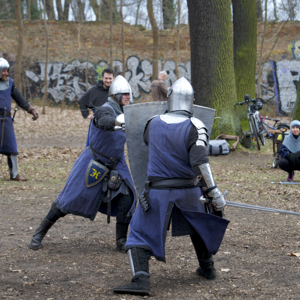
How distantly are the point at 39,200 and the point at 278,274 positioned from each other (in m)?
3.57

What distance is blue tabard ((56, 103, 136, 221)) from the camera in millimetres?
3738

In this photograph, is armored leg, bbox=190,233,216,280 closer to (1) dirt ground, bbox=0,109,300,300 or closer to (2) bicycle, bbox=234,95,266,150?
(1) dirt ground, bbox=0,109,300,300

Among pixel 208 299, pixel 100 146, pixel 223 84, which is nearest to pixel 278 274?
pixel 208 299

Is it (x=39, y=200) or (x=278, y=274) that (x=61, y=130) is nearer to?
(x=39, y=200)

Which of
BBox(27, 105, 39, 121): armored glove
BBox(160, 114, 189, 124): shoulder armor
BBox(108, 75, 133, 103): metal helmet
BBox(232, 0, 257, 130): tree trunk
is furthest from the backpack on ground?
BBox(232, 0, 257, 130): tree trunk

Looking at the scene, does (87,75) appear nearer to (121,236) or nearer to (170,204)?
(121,236)

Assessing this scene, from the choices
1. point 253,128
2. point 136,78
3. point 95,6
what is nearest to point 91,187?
point 253,128

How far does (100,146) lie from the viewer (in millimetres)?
3854

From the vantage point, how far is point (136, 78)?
20.8m

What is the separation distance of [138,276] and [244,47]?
9.25 metres

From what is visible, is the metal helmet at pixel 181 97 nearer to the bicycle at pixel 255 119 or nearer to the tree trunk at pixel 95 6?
the bicycle at pixel 255 119

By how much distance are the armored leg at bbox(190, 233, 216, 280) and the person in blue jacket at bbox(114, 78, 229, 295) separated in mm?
125

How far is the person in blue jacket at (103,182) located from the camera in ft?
12.3

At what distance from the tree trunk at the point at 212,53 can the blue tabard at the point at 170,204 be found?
6207 millimetres
